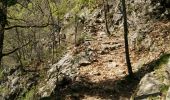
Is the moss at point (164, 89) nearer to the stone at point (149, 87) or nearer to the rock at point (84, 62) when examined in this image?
the stone at point (149, 87)

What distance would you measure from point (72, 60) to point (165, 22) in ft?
25.1

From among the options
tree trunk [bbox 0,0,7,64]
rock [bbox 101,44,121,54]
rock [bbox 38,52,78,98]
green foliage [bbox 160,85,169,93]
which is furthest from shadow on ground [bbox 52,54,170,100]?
tree trunk [bbox 0,0,7,64]

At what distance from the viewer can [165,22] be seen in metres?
24.6

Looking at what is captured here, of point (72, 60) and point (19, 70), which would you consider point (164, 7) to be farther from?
point (19, 70)

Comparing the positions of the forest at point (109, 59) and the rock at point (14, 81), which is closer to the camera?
the forest at point (109, 59)

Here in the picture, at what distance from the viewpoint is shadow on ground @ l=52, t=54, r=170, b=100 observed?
17938 millimetres

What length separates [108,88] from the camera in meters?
18.8

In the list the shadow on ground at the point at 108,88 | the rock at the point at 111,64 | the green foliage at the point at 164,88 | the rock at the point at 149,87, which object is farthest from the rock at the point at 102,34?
the green foliage at the point at 164,88

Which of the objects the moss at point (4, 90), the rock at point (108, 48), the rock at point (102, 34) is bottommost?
the moss at point (4, 90)

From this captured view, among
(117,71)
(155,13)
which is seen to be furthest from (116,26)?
(117,71)

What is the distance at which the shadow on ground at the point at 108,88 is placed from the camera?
17938 mm

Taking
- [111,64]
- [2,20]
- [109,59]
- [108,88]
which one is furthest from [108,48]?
[2,20]

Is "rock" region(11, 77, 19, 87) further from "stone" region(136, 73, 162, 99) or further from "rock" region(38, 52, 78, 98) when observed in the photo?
"stone" region(136, 73, 162, 99)

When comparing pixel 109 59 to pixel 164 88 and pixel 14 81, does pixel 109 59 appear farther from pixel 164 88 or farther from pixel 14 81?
pixel 14 81
